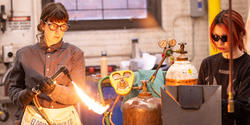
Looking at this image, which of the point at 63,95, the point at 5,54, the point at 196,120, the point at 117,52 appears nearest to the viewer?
the point at 196,120

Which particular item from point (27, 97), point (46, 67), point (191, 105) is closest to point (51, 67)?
point (46, 67)

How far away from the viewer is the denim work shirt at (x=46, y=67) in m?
2.21

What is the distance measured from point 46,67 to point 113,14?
304 cm

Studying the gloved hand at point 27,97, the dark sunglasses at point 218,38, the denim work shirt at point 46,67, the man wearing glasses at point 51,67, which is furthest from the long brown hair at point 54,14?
the dark sunglasses at point 218,38

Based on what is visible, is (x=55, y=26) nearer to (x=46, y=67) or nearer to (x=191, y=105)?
(x=46, y=67)

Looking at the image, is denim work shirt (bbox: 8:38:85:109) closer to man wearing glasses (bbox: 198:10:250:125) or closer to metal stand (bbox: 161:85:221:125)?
man wearing glasses (bbox: 198:10:250:125)

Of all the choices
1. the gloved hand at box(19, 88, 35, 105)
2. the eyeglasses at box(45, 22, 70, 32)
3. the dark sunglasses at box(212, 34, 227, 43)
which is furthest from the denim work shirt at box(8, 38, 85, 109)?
the dark sunglasses at box(212, 34, 227, 43)

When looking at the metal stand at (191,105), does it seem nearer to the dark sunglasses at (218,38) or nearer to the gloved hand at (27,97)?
the dark sunglasses at (218,38)

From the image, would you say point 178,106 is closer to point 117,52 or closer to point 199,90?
point 199,90

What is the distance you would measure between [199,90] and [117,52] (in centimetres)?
380

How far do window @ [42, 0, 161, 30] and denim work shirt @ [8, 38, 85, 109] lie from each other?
2777mm

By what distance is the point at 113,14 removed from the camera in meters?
5.18

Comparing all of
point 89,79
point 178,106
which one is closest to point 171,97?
point 178,106

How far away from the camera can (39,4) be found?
4.91 metres
